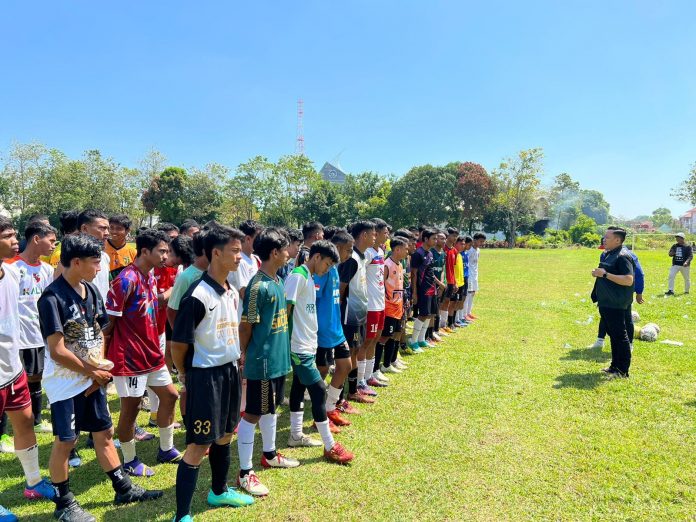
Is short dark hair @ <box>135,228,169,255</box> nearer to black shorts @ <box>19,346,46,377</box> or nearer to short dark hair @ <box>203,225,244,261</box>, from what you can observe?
short dark hair @ <box>203,225,244,261</box>

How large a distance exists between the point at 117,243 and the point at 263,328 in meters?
2.98

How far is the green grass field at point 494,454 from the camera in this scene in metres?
3.39

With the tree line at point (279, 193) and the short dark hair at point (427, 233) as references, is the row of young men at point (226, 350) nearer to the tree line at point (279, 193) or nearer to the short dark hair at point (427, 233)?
the short dark hair at point (427, 233)

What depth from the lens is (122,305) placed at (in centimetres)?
363

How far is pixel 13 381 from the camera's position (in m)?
3.22

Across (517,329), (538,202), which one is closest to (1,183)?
(517,329)

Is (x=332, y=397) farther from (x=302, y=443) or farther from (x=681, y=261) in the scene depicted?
(x=681, y=261)

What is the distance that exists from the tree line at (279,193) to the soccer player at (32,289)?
102ft

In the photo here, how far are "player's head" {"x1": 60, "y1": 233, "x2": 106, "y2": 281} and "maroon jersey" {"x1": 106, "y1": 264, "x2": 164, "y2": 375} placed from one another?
Result: 558mm

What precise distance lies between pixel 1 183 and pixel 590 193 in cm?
13372

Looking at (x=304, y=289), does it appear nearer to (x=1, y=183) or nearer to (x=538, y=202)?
(x=1, y=183)

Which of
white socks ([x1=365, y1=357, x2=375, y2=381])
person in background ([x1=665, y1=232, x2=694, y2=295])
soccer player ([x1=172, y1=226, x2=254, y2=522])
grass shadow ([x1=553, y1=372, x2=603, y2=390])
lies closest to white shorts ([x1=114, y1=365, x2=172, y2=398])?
soccer player ([x1=172, y1=226, x2=254, y2=522])

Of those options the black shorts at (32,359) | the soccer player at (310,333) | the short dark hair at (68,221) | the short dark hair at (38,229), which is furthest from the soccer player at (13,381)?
the soccer player at (310,333)

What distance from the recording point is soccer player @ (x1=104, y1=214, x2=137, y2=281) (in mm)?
5289
